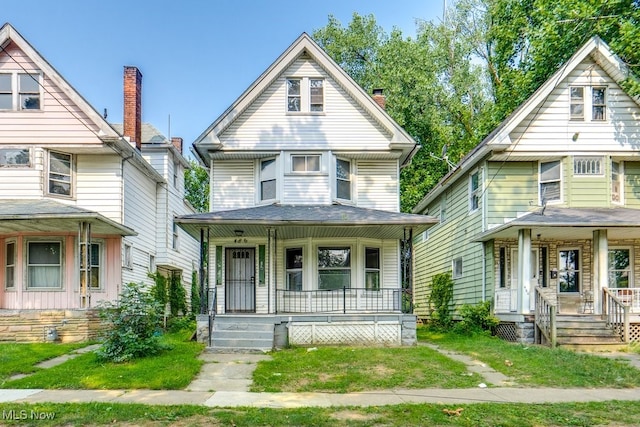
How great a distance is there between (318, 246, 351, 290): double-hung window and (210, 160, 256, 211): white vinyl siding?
9.68ft

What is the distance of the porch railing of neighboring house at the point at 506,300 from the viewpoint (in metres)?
15.4

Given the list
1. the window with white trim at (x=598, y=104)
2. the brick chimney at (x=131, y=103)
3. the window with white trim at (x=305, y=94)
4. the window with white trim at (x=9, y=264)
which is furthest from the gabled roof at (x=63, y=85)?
the window with white trim at (x=598, y=104)

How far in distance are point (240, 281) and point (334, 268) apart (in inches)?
121

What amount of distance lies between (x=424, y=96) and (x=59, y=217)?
22.1m

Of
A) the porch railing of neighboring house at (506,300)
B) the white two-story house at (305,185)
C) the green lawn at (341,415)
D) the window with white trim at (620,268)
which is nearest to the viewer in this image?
the green lawn at (341,415)

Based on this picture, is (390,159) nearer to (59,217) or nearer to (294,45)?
(294,45)

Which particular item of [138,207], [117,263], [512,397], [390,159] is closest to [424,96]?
[390,159]

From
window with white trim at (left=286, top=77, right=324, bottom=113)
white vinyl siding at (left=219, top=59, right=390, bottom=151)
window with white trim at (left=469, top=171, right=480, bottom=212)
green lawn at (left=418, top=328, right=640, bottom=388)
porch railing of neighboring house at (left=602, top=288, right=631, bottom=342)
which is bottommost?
green lawn at (left=418, top=328, right=640, bottom=388)

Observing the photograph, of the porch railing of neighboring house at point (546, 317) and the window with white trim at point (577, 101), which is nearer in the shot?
the porch railing of neighboring house at point (546, 317)

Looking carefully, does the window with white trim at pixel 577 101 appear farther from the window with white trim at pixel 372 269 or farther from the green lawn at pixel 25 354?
the green lawn at pixel 25 354

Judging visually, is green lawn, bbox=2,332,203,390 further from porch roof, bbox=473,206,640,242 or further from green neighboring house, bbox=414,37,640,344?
green neighboring house, bbox=414,37,640,344

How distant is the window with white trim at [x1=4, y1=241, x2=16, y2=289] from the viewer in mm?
16188

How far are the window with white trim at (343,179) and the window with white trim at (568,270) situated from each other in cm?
714

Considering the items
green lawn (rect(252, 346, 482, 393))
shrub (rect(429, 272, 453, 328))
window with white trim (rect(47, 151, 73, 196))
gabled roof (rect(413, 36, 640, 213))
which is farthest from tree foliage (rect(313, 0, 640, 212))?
window with white trim (rect(47, 151, 73, 196))
